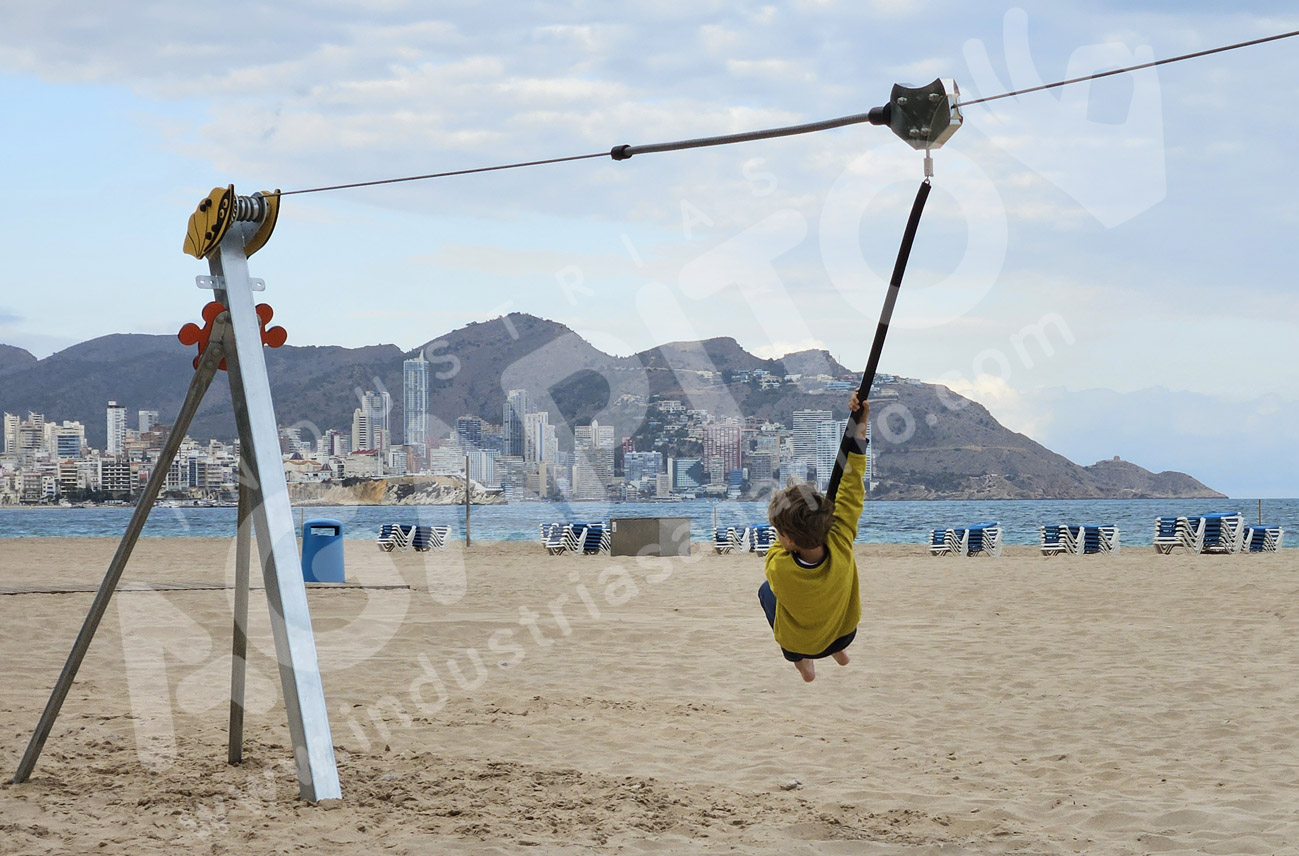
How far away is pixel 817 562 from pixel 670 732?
11.4ft

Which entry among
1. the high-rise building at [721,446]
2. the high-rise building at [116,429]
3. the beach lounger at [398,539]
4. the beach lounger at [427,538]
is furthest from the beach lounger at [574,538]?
the high-rise building at [116,429]

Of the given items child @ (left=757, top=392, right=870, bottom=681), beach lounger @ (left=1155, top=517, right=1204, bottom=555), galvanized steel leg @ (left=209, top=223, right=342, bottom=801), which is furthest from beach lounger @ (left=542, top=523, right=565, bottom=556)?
child @ (left=757, top=392, right=870, bottom=681)

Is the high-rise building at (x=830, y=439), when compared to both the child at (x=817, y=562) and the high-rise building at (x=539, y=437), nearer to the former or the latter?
the child at (x=817, y=562)

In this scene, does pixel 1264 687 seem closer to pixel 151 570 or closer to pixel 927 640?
pixel 927 640

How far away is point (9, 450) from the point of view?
104 m

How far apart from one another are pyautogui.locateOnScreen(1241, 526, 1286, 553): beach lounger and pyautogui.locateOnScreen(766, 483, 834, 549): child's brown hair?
83.8 feet

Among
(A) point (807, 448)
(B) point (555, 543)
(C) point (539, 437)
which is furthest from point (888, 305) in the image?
(C) point (539, 437)

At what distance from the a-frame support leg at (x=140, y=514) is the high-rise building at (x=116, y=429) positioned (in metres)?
67.5

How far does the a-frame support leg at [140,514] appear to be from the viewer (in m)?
4.80

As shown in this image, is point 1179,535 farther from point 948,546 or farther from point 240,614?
point 240,614

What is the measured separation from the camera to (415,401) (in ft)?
329

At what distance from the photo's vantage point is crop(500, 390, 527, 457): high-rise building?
81.2 metres

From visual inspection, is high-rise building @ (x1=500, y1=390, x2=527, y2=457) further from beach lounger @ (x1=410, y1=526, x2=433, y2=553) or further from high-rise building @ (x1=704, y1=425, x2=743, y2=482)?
beach lounger @ (x1=410, y1=526, x2=433, y2=553)

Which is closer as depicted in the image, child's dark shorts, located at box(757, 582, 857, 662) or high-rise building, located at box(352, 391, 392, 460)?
child's dark shorts, located at box(757, 582, 857, 662)
